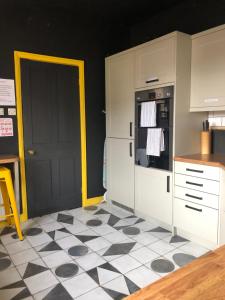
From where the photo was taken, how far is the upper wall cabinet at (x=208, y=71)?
8.16 feet

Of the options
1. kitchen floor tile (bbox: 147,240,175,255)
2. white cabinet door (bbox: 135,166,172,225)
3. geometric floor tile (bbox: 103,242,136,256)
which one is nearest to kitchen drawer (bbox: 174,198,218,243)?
white cabinet door (bbox: 135,166,172,225)

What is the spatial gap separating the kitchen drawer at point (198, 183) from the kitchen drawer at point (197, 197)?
40mm

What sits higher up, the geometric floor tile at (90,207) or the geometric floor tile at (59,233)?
the geometric floor tile at (90,207)

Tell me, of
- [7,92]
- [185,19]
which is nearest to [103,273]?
[7,92]

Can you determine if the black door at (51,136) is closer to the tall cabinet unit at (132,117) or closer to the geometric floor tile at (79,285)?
the tall cabinet unit at (132,117)

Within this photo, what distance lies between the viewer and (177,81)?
2.62 meters

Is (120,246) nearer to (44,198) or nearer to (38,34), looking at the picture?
(44,198)

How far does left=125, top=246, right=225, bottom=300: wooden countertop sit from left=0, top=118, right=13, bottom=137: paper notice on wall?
8.82 feet

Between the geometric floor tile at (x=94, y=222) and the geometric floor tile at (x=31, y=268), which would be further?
the geometric floor tile at (x=94, y=222)

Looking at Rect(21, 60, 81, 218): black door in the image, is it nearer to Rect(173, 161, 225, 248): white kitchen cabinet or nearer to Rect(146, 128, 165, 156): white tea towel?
Rect(146, 128, 165, 156): white tea towel

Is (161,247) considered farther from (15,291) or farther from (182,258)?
(15,291)

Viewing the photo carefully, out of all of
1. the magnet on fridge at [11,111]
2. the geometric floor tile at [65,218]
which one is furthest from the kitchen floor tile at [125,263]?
the magnet on fridge at [11,111]

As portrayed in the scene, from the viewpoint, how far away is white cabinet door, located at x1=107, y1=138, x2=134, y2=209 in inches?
131

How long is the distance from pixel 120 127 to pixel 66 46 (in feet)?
4.41
